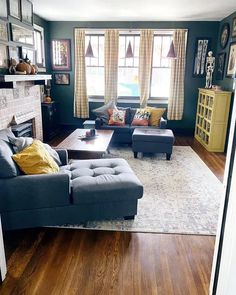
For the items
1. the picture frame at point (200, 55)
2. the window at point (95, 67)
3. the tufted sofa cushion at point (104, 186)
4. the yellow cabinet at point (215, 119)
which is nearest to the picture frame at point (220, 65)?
the picture frame at point (200, 55)

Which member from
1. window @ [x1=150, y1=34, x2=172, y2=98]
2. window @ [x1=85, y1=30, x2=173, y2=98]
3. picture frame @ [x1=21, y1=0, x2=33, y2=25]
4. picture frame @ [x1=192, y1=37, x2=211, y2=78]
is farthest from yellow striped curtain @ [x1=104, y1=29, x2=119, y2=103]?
picture frame @ [x1=21, y1=0, x2=33, y2=25]

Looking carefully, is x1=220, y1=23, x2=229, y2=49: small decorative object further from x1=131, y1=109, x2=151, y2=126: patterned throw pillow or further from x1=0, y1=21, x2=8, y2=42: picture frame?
x1=0, y1=21, x2=8, y2=42: picture frame

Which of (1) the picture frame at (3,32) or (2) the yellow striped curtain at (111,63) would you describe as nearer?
(1) the picture frame at (3,32)

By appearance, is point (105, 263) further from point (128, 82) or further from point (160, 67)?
point (160, 67)

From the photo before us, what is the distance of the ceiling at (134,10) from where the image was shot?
14.3ft

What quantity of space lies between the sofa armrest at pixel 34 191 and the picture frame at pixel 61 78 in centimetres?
468

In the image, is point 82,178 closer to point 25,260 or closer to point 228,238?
point 25,260

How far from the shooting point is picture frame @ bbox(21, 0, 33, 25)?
158 inches

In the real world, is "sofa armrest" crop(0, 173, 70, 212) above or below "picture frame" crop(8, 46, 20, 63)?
below

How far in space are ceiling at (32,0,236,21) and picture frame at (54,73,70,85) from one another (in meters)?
1.28

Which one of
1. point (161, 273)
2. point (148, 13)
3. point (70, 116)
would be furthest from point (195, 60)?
point (161, 273)

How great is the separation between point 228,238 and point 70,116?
5.83 m

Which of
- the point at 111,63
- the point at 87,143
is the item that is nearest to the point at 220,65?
the point at 111,63

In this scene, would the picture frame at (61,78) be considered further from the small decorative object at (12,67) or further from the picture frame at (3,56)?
the picture frame at (3,56)
